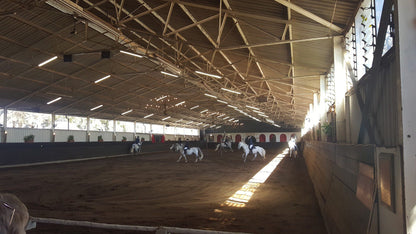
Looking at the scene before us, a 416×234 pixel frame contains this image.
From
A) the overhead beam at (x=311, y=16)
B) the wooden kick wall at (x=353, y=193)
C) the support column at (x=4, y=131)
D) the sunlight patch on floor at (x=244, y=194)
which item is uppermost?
the overhead beam at (x=311, y=16)

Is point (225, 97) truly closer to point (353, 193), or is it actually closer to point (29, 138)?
point (29, 138)

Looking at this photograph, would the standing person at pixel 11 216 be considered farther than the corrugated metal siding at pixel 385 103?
No

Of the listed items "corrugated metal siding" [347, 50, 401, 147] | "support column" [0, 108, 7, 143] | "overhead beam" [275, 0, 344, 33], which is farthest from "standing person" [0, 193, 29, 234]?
"support column" [0, 108, 7, 143]

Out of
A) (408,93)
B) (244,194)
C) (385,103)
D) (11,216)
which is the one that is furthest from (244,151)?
(11,216)

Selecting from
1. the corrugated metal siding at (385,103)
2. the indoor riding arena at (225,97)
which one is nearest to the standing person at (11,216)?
the indoor riding arena at (225,97)

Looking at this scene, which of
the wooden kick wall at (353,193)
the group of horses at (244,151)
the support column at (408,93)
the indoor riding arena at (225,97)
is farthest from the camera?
the group of horses at (244,151)

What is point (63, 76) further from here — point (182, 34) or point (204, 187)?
point (204, 187)

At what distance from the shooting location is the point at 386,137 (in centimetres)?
398

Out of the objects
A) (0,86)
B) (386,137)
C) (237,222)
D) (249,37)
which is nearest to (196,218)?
(237,222)

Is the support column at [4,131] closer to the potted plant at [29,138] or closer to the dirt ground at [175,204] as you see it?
the potted plant at [29,138]

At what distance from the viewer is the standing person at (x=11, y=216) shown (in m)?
2.44

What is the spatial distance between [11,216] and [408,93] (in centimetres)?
376

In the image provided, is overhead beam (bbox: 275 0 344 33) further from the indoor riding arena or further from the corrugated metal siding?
the corrugated metal siding

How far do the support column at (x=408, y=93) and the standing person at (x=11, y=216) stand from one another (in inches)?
131
